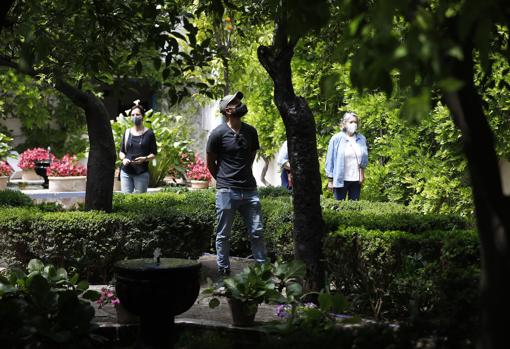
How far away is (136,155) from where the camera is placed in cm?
1159

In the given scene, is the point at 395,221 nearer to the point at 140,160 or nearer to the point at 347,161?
the point at 347,161

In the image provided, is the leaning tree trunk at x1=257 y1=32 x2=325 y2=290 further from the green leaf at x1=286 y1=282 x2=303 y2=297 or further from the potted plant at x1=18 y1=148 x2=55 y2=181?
the potted plant at x1=18 y1=148 x2=55 y2=181

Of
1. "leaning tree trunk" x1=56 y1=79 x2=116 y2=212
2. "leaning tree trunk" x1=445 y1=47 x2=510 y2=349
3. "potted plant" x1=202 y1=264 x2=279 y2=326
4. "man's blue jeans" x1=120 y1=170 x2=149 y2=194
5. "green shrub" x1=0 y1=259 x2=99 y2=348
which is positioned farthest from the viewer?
"man's blue jeans" x1=120 y1=170 x2=149 y2=194

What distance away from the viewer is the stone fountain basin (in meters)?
6.02

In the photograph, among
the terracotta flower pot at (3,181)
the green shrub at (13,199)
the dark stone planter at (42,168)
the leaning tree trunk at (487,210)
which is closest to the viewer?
the leaning tree trunk at (487,210)

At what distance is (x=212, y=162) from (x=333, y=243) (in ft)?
6.69

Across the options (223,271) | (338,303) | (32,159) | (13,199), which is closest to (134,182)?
(13,199)

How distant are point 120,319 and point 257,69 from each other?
12371 mm

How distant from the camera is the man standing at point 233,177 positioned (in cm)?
841

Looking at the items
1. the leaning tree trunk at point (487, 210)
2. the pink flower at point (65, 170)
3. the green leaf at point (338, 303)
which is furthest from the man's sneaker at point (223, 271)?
the pink flower at point (65, 170)

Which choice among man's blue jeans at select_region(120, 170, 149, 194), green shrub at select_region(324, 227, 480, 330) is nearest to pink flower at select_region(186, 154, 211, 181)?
man's blue jeans at select_region(120, 170, 149, 194)

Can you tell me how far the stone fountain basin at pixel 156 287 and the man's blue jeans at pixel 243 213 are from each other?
7.18ft

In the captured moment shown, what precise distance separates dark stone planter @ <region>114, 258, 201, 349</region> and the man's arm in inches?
93.7

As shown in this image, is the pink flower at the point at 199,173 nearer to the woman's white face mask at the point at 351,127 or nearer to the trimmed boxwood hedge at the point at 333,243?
the trimmed boxwood hedge at the point at 333,243
